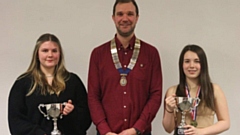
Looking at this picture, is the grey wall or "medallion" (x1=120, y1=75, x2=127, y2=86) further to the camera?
the grey wall

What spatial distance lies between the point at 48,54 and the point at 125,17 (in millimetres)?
626

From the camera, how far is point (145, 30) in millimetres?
2803

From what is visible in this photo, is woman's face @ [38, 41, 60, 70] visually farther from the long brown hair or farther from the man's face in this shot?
the long brown hair

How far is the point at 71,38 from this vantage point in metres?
2.80

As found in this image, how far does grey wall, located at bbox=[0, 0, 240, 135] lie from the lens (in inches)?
110

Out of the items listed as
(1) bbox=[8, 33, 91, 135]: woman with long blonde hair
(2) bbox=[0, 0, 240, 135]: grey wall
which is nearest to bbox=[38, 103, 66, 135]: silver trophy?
(1) bbox=[8, 33, 91, 135]: woman with long blonde hair

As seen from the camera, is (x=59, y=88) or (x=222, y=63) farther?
(x=222, y=63)

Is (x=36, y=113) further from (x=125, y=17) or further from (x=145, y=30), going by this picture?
(x=145, y=30)

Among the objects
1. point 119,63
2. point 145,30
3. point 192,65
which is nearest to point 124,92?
point 119,63

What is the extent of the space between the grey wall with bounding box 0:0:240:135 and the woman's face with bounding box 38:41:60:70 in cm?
56

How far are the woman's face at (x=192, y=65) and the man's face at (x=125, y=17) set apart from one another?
46 centimetres

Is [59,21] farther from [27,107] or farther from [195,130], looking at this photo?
[195,130]

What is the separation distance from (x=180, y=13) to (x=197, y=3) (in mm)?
185

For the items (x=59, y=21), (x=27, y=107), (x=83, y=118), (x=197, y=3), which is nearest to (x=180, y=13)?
(x=197, y=3)
